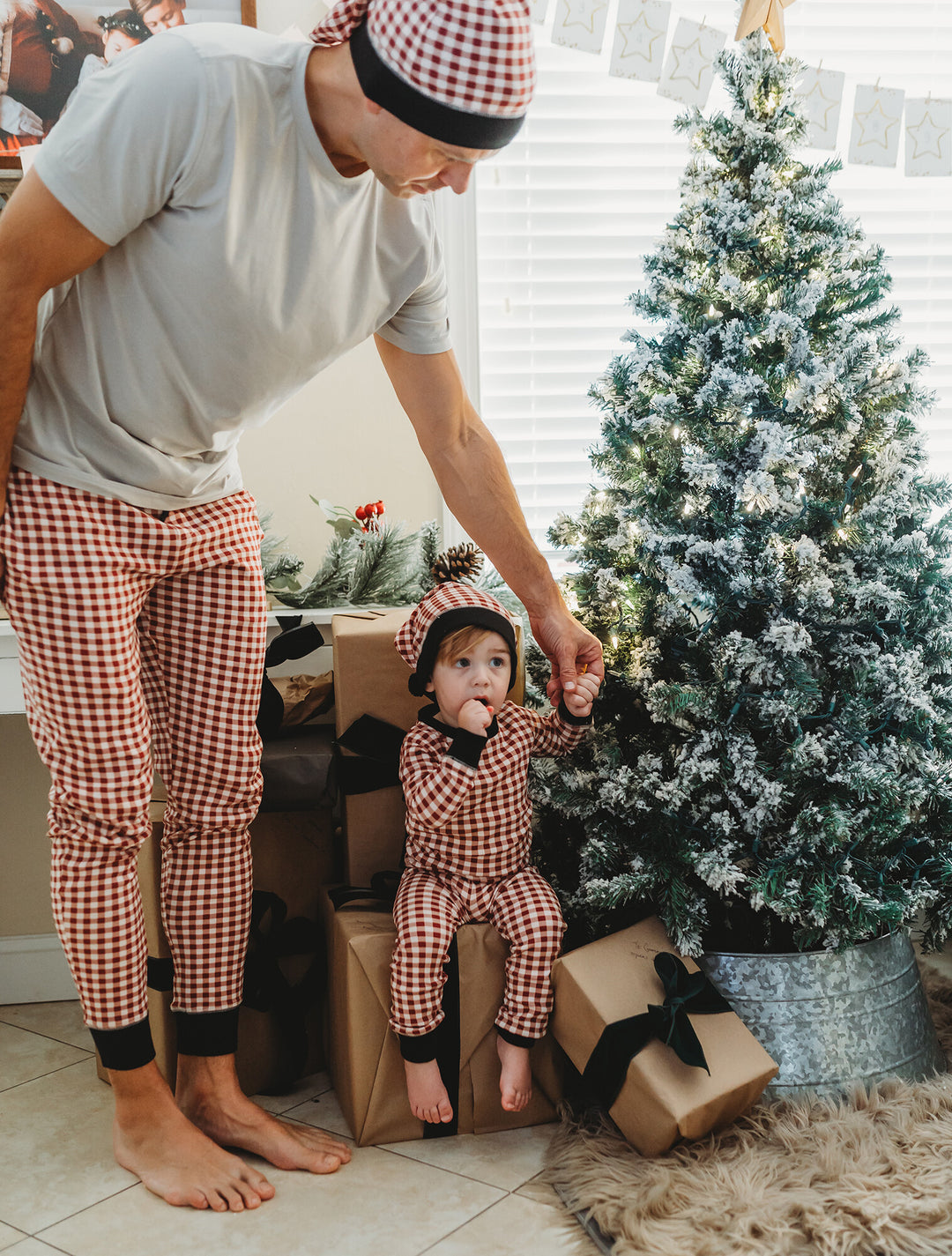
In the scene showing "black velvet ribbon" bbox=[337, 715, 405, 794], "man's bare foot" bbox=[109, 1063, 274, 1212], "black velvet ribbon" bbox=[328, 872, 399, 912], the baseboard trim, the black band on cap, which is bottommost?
the baseboard trim

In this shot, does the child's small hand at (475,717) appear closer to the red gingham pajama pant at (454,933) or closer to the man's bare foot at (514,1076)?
the red gingham pajama pant at (454,933)

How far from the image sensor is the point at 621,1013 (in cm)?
128

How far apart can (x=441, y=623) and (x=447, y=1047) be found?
22.5 inches

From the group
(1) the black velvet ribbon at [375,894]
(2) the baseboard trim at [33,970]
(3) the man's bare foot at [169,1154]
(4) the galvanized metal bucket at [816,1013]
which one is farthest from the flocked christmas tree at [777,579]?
(2) the baseboard trim at [33,970]

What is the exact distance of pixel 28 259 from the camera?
3.31 ft

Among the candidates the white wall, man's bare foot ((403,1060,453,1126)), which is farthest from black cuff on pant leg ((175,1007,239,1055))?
the white wall

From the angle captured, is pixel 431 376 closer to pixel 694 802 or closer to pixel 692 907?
pixel 694 802

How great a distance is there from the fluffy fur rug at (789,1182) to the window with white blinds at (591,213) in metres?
1.16

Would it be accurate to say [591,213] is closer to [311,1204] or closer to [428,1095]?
[428,1095]

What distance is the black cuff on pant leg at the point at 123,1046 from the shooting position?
1.26m

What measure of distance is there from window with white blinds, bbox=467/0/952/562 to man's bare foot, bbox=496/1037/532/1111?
3.42 feet

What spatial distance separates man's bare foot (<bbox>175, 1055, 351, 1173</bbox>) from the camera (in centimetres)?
132

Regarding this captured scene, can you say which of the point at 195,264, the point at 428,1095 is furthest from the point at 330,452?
the point at 428,1095

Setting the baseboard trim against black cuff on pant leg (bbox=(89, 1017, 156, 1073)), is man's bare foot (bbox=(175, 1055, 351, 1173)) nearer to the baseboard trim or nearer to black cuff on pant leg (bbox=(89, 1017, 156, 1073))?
black cuff on pant leg (bbox=(89, 1017, 156, 1073))
